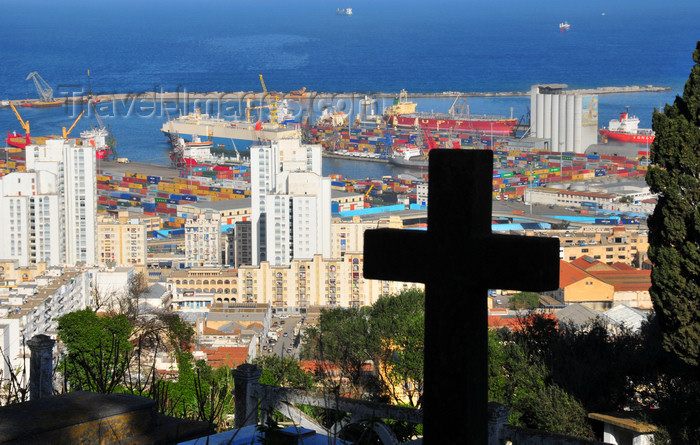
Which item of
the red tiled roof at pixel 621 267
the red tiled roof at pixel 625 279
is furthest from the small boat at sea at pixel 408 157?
the red tiled roof at pixel 625 279

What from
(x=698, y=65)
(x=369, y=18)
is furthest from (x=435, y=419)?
(x=369, y=18)

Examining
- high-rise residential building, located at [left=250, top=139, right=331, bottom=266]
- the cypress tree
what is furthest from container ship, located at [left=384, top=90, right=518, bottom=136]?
the cypress tree

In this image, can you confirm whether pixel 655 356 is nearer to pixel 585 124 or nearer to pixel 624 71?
pixel 585 124

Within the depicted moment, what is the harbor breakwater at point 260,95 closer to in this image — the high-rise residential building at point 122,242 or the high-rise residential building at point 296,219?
the high-rise residential building at point 122,242

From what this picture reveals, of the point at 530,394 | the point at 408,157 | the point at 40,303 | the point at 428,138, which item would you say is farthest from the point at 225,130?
the point at 530,394

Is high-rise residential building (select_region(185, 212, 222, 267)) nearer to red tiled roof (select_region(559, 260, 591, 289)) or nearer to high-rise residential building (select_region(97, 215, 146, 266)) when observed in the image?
high-rise residential building (select_region(97, 215, 146, 266))

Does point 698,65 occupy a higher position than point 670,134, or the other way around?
point 698,65
